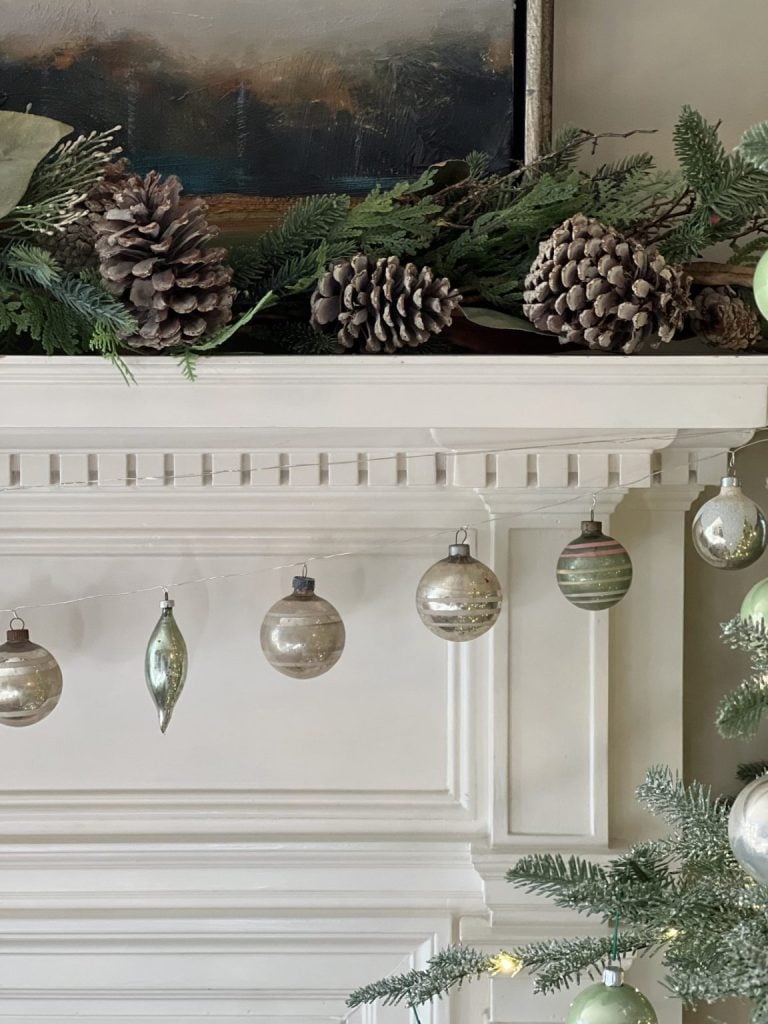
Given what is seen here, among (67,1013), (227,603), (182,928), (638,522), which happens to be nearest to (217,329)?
(227,603)

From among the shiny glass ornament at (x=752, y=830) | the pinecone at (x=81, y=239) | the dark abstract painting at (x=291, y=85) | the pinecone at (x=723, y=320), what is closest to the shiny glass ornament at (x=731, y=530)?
the pinecone at (x=723, y=320)

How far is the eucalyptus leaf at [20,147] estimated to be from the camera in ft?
2.16

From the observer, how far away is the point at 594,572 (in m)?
0.73

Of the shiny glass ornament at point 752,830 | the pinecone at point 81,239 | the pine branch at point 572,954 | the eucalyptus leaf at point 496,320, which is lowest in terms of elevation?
the pine branch at point 572,954

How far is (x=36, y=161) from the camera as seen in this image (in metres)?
0.67

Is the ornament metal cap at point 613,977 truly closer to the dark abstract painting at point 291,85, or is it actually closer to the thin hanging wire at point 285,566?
the thin hanging wire at point 285,566

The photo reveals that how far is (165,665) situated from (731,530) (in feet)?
1.48

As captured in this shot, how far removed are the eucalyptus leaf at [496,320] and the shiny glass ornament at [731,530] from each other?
0.64 ft

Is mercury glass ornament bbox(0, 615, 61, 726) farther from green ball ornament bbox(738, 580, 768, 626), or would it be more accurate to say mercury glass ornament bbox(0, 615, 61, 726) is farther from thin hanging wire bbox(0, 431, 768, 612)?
green ball ornament bbox(738, 580, 768, 626)

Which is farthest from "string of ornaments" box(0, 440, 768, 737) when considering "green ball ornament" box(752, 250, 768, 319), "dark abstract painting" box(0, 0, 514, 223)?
"dark abstract painting" box(0, 0, 514, 223)

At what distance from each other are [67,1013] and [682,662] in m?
0.66

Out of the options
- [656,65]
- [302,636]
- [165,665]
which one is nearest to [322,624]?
[302,636]

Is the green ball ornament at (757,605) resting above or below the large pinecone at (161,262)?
below

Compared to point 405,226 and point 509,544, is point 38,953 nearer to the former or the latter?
point 509,544
